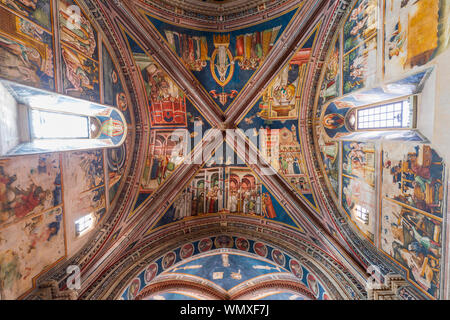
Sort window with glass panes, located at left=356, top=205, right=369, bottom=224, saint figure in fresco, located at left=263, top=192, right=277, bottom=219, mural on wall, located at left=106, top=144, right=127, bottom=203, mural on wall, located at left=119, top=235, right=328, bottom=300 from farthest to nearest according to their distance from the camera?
1. saint figure in fresco, located at left=263, top=192, right=277, bottom=219
2. mural on wall, located at left=119, top=235, right=328, bottom=300
3. mural on wall, located at left=106, top=144, right=127, bottom=203
4. window with glass panes, located at left=356, top=205, right=369, bottom=224

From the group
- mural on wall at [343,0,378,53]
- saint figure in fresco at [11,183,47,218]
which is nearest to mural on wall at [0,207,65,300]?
saint figure in fresco at [11,183,47,218]

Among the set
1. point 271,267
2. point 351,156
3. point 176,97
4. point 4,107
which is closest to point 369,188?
point 351,156

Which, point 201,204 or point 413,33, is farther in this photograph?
point 201,204

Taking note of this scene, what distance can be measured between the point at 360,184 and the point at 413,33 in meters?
4.14

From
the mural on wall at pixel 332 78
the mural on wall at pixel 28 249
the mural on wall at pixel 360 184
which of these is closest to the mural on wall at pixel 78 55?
the mural on wall at pixel 28 249

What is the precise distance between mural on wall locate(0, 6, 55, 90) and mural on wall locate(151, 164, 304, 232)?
581cm

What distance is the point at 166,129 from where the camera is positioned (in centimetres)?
843

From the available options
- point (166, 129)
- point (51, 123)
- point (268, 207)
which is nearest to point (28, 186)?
point (51, 123)

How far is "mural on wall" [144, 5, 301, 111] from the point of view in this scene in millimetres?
7328

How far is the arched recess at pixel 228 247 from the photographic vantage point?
6211 mm

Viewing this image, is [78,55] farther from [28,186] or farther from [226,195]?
[226,195]

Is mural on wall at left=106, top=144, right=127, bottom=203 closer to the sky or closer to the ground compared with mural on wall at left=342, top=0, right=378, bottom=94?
closer to the ground

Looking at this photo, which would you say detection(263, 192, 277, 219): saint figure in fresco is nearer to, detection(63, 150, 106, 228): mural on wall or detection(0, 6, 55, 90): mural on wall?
detection(63, 150, 106, 228): mural on wall

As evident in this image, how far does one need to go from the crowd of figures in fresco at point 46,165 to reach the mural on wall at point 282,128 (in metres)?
5.69
